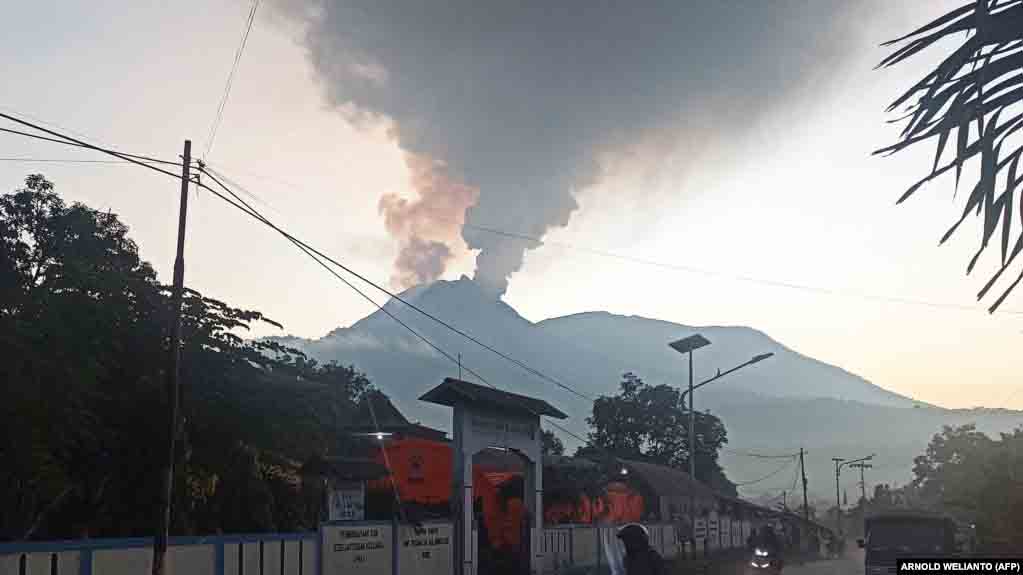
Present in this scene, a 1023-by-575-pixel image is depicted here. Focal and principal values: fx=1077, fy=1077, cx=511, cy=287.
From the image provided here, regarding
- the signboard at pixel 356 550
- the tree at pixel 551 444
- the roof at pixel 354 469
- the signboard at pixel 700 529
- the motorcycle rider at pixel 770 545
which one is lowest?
the signboard at pixel 700 529

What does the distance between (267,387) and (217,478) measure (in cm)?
254

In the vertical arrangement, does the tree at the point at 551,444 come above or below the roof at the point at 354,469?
above

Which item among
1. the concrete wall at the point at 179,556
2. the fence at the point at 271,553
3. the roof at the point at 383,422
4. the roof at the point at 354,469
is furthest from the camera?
the roof at the point at 383,422

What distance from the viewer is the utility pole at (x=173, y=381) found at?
1823 cm

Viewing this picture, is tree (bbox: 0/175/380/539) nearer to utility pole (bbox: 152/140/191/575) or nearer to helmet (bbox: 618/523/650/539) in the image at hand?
utility pole (bbox: 152/140/191/575)

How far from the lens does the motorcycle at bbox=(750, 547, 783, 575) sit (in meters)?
33.9

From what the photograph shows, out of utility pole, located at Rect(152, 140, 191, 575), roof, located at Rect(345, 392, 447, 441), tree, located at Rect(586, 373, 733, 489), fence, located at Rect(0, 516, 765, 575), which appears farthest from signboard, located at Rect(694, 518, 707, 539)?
utility pole, located at Rect(152, 140, 191, 575)

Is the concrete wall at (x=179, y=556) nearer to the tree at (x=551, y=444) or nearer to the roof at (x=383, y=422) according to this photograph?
the roof at (x=383, y=422)

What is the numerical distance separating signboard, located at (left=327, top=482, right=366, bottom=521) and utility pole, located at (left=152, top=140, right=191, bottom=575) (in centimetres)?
1634

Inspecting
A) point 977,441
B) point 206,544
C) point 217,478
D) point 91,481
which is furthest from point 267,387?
point 977,441

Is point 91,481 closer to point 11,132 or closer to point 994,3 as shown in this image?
point 11,132

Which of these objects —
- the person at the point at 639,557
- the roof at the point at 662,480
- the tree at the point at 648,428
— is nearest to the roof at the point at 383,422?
the roof at the point at 662,480

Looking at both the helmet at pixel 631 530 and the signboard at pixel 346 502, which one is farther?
the signboard at pixel 346 502

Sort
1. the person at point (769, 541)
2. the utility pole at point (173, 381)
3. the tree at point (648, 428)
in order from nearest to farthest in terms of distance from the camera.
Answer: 1. the utility pole at point (173, 381)
2. the person at point (769, 541)
3. the tree at point (648, 428)
